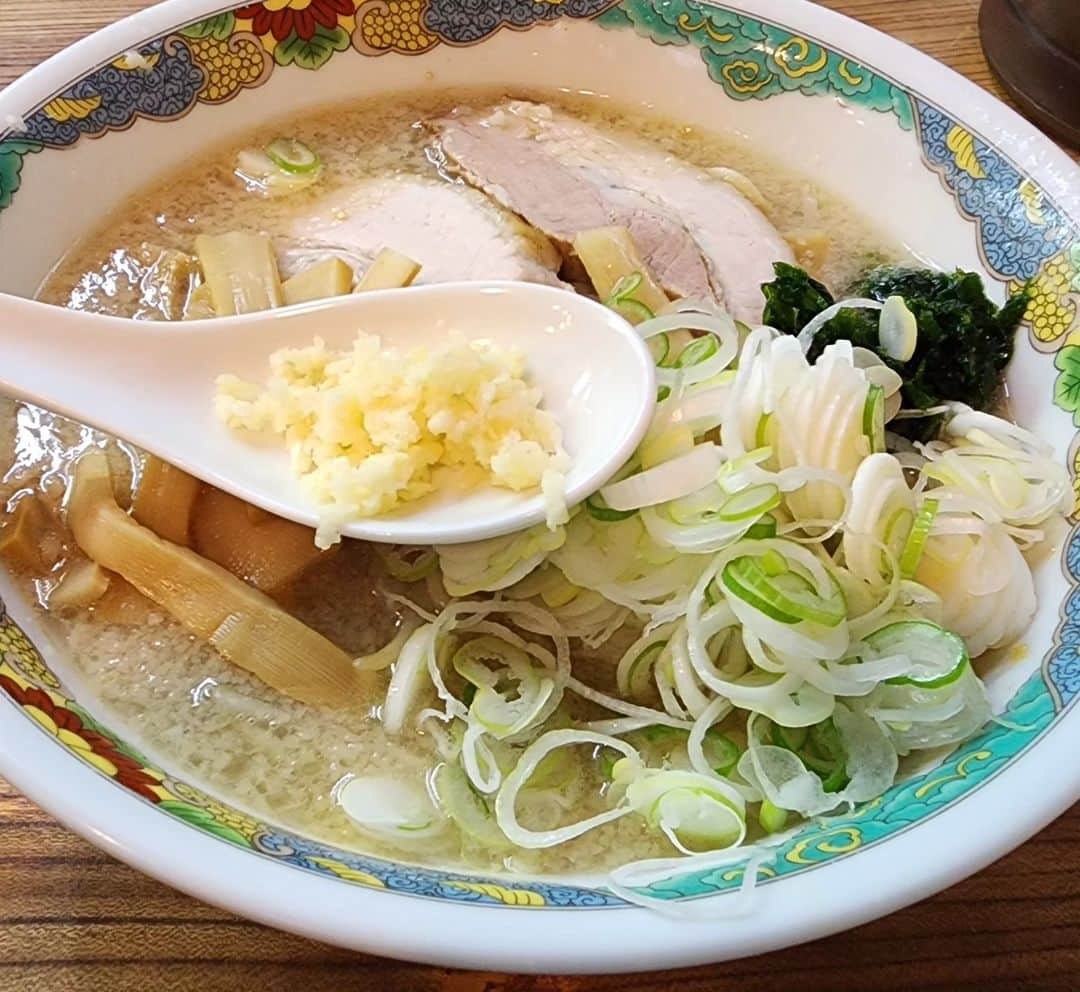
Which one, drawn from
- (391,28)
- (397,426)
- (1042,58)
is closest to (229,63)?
(391,28)

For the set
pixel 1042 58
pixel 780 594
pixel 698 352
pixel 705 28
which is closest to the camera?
pixel 780 594

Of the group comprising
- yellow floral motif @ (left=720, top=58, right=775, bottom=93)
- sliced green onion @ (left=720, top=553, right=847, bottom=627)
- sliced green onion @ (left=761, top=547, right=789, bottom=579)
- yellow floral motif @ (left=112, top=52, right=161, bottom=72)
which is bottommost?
sliced green onion @ (left=720, top=553, right=847, bottom=627)

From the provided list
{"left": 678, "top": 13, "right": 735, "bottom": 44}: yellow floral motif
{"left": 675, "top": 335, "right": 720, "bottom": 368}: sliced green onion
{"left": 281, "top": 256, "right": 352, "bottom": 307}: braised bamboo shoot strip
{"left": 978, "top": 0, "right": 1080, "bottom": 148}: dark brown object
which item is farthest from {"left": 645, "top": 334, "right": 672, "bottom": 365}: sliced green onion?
{"left": 978, "top": 0, "right": 1080, "bottom": 148}: dark brown object

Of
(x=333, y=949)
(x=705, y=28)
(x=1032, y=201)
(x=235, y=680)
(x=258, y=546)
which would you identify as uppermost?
(x=705, y=28)

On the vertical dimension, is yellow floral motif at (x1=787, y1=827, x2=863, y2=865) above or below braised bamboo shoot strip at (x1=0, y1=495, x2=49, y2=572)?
below

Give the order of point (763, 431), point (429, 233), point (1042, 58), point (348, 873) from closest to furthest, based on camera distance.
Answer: point (348, 873), point (763, 431), point (429, 233), point (1042, 58)

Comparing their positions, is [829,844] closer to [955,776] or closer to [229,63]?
[955,776]

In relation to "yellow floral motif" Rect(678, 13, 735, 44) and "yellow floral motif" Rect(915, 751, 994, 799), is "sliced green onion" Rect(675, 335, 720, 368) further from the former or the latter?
"yellow floral motif" Rect(678, 13, 735, 44)
